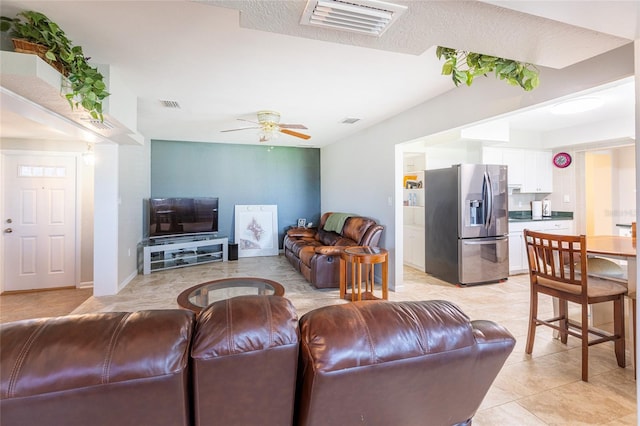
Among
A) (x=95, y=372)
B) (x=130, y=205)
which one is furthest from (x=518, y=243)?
(x=130, y=205)

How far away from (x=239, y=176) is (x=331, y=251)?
11.5ft

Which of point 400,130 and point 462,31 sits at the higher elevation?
point 400,130

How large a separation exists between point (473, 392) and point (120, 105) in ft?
11.8

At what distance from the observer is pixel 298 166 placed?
721 centimetres

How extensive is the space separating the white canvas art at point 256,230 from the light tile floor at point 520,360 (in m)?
1.77

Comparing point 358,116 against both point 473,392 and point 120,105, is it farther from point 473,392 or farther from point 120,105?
point 473,392

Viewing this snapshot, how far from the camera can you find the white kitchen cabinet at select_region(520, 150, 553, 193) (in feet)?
18.1

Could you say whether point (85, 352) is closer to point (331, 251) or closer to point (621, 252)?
point (621, 252)

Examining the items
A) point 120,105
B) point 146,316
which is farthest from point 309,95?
point 146,316

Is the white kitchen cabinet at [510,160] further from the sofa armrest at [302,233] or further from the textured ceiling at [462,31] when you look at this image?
the textured ceiling at [462,31]

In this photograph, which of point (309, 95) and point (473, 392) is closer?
point (473, 392)

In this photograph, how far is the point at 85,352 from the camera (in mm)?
732

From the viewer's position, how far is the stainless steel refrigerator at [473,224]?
14.4ft

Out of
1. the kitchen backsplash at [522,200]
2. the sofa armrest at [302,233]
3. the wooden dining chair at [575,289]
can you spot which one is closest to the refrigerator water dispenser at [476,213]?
the kitchen backsplash at [522,200]
